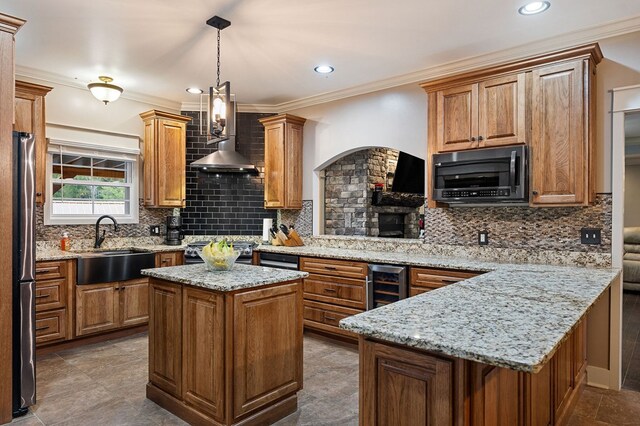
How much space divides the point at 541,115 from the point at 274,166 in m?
2.99

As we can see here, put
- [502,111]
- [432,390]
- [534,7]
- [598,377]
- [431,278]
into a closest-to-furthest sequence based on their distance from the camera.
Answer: [432,390] → [534,7] → [598,377] → [502,111] → [431,278]

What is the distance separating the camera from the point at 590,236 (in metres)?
3.10

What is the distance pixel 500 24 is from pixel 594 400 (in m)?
2.79

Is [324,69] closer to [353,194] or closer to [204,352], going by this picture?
[353,194]

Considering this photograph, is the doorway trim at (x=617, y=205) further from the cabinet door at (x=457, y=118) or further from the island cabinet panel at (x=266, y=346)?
the island cabinet panel at (x=266, y=346)

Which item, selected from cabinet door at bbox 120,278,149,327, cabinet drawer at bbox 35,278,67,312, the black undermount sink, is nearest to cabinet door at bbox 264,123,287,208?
the black undermount sink

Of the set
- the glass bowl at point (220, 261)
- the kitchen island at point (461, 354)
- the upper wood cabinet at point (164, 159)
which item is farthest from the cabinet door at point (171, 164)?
the kitchen island at point (461, 354)

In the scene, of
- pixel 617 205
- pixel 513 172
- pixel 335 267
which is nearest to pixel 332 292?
pixel 335 267

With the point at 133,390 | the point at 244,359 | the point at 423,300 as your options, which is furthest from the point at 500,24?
the point at 133,390

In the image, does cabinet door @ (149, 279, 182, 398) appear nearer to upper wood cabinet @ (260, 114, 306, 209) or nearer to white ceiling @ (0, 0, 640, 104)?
white ceiling @ (0, 0, 640, 104)

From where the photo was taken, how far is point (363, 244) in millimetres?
4539

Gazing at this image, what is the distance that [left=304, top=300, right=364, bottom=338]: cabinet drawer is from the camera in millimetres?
3939

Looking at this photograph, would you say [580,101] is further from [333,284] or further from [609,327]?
[333,284]

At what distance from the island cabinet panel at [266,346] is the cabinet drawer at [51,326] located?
96.1 inches
